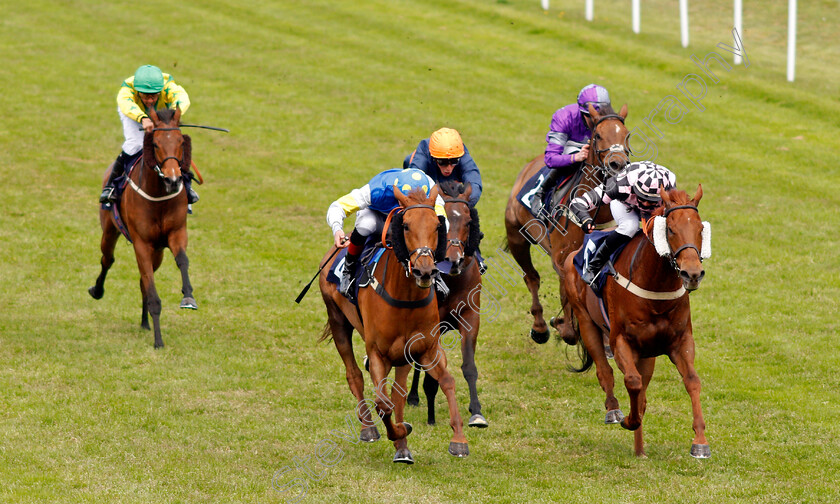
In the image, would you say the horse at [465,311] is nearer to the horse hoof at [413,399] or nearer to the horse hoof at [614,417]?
the horse hoof at [413,399]

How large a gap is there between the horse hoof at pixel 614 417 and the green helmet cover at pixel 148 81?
635cm

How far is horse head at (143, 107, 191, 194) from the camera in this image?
422 inches

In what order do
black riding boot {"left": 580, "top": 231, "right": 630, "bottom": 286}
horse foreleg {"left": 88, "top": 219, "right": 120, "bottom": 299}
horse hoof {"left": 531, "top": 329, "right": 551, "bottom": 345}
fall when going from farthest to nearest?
1. horse foreleg {"left": 88, "top": 219, "right": 120, "bottom": 299}
2. horse hoof {"left": 531, "top": 329, "right": 551, "bottom": 345}
3. black riding boot {"left": 580, "top": 231, "right": 630, "bottom": 286}

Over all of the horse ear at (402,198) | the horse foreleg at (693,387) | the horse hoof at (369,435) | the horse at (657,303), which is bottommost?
the horse hoof at (369,435)

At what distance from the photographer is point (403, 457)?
7.67 m

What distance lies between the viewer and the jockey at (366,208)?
Answer: 764 centimetres

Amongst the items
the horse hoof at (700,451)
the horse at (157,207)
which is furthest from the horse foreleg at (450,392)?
the horse at (157,207)

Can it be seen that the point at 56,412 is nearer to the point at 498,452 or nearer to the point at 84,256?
the point at 498,452

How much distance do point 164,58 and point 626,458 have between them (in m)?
18.7

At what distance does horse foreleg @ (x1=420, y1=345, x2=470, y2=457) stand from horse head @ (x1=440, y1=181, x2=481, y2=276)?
67 cm

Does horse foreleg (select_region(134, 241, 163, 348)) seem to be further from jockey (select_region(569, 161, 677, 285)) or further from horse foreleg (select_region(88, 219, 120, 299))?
jockey (select_region(569, 161, 677, 285))

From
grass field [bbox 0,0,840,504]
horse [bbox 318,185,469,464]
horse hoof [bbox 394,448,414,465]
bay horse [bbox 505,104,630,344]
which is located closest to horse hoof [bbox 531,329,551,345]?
bay horse [bbox 505,104,630,344]

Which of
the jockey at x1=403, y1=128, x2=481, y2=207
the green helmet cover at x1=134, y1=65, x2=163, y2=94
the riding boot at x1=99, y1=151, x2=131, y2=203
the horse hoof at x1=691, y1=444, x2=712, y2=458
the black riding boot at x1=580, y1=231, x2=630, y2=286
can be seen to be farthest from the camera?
the riding boot at x1=99, y1=151, x2=131, y2=203

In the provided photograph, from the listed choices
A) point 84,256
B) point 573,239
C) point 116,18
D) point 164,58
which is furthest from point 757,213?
point 116,18
